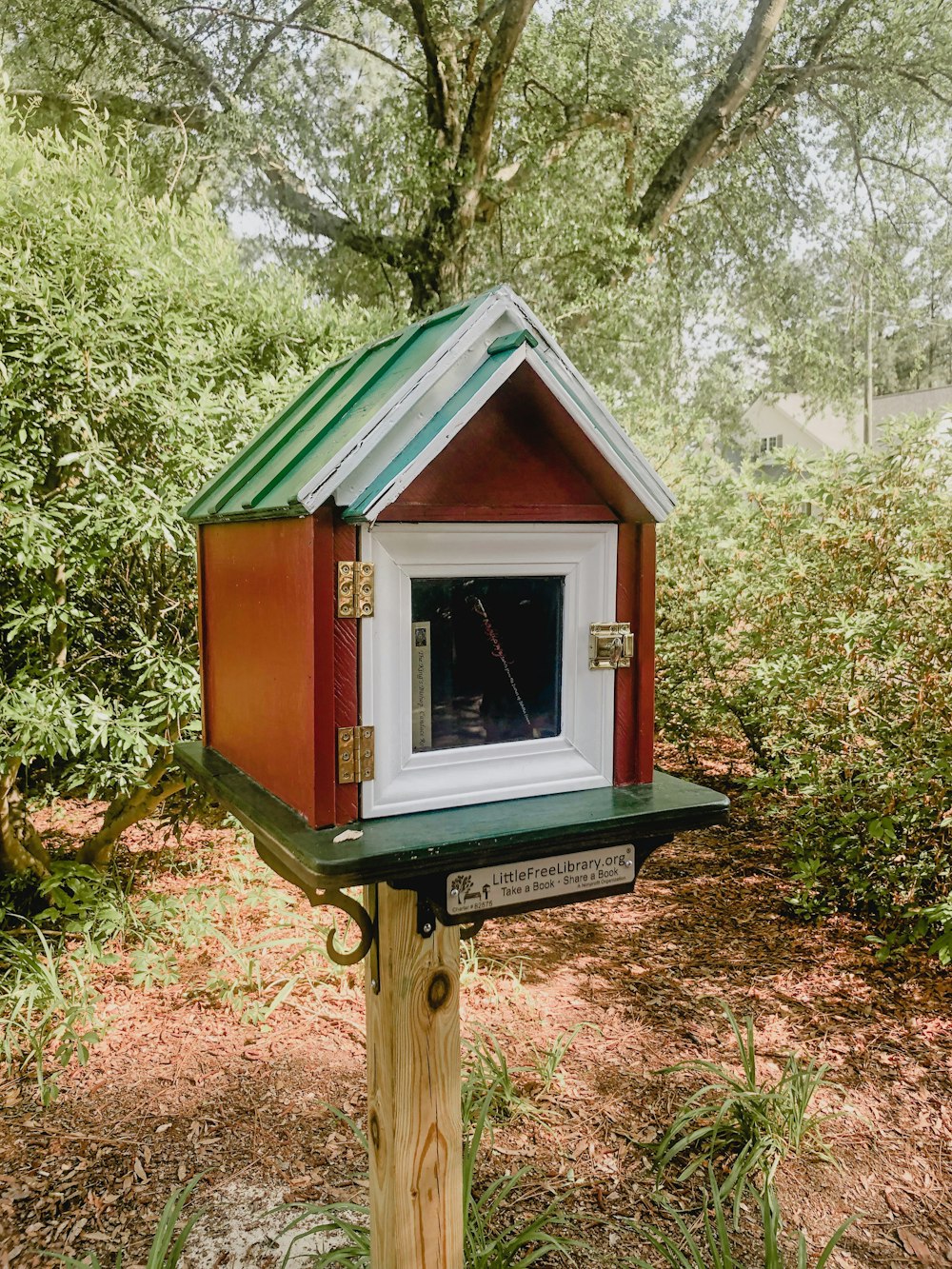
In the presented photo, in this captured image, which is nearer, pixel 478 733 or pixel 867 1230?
pixel 478 733

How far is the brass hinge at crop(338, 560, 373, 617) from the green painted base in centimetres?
33

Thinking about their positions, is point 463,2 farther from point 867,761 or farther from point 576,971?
point 576,971

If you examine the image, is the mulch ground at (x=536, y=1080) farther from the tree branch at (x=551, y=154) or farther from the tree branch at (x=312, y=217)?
the tree branch at (x=551, y=154)

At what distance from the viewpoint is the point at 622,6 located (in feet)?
27.2

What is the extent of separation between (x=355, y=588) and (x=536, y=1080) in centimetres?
243

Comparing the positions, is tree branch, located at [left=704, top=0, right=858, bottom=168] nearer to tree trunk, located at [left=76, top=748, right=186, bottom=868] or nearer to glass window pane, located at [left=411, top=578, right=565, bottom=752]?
tree trunk, located at [left=76, top=748, right=186, bottom=868]

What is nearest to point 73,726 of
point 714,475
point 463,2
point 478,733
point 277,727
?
point 277,727

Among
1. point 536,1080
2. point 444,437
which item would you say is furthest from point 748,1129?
point 444,437

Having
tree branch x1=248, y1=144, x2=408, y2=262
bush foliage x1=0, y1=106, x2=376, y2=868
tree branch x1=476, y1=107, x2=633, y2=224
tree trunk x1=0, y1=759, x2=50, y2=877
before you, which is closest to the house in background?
tree branch x1=476, y1=107, x2=633, y2=224

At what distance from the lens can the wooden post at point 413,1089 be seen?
5.51 ft

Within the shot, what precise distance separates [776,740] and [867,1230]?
7.37 ft

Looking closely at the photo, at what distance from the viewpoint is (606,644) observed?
5.21 feet

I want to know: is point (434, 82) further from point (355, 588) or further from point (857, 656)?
point (355, 588)

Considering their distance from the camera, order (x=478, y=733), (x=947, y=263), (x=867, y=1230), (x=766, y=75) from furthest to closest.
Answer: (x=947, y=263) → (x=766, y=75) → (x=867, y=1230) → (x=478, y=733)
